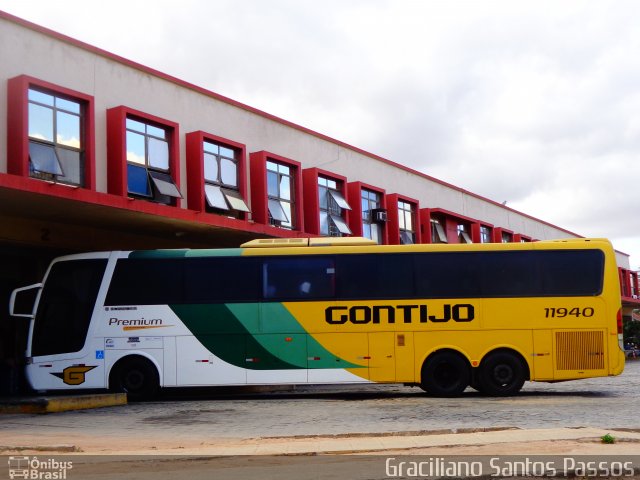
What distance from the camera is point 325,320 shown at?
1714cm


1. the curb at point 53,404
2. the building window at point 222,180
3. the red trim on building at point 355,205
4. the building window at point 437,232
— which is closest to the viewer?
the curb at point 53,404

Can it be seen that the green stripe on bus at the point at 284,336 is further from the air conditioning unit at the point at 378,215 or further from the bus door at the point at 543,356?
the air conditioning unit at the point at 378,215

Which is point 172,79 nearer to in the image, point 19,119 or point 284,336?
point 19,119

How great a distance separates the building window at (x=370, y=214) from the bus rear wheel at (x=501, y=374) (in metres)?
14.8

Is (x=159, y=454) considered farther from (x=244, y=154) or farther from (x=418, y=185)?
(x=418, y=185)

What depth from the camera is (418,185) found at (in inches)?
1453

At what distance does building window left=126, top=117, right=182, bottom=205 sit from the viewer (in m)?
20.8

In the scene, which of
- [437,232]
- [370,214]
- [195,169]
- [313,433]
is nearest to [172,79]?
[195,169]

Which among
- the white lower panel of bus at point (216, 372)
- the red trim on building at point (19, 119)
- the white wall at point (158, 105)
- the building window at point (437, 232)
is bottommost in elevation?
the white lower panel of bus at point (216, 372)

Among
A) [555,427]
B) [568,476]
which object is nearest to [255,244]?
[555,427]

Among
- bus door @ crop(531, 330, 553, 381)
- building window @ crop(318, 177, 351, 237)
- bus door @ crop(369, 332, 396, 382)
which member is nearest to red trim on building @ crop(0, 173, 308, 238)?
bus door @ crop(369, 332, 396, 382)

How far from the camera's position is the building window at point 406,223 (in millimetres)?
34562

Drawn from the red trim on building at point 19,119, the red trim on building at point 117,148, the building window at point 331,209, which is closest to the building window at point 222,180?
the red trim on building at point 117,148

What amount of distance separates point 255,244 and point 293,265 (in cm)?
105
